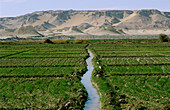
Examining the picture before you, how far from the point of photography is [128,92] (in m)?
14.0

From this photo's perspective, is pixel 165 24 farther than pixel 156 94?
Yes

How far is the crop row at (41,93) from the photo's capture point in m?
12.2

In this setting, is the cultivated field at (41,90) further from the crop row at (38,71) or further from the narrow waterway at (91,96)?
the narrow waterway at (91,96)

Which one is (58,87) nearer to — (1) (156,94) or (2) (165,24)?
(1) (156,94)

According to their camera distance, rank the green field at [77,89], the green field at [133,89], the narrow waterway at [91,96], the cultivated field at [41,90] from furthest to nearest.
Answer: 1. the narrow waterway at [91,96]
2. the cultivated field at [41,90]
3. the green field at [77,89]
4. the green field at [133,89]

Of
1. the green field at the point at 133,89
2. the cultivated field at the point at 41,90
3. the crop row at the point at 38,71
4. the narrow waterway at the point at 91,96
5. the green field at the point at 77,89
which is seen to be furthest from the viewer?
the crop row at the point at 38,71

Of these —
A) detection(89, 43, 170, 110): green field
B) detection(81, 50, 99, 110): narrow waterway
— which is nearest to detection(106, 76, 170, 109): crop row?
detection(89, 43, 170, 110): green field

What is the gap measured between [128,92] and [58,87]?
4289 millimetres

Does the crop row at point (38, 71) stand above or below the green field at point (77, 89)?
above

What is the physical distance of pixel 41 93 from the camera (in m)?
14.0

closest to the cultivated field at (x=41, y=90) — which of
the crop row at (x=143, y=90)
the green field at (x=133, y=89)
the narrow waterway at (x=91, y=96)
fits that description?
the narrow waterway at (x=91, y=96)

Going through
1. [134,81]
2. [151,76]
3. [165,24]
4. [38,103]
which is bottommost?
[38,103]

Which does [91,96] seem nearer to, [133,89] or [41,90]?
[133,89]

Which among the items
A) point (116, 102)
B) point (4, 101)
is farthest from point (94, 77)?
point (4, 101)
